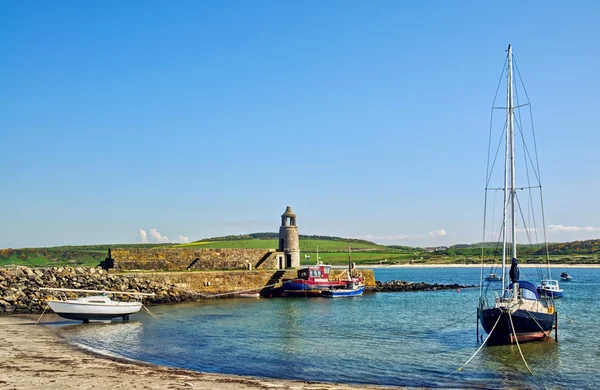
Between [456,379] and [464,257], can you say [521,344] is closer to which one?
[456,379]

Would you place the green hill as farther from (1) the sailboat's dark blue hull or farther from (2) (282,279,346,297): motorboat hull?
(1) the sailboat's dark blue hull

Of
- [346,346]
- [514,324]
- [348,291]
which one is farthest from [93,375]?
[348,291]

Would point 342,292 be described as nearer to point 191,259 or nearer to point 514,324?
point 191,259

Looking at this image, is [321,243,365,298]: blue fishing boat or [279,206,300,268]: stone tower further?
[279,206,300,268]: stone tower

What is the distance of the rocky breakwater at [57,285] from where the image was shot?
34.9 metres

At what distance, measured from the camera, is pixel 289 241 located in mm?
53969

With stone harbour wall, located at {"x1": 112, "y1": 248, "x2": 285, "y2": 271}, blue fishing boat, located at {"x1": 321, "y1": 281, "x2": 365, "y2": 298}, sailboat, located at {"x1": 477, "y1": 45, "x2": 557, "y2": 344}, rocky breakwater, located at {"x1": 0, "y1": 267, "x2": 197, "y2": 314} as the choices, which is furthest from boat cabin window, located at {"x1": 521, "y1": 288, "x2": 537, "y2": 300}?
stone harbour wall, located at {"x1": 112, "y1": 248, "x2": 285, "y2": 271}

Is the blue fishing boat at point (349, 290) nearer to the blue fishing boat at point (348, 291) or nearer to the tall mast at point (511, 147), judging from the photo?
the blue fishing boat at point (348, 291)

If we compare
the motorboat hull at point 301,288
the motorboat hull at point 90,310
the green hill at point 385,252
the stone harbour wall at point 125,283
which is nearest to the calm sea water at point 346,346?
the motorboat hull at point 90,310

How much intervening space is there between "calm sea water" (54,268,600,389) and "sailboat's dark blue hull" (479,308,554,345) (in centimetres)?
54

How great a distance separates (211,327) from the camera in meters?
29.4

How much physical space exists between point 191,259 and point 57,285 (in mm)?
13196

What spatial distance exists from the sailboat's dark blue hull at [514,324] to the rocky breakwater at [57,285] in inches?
946

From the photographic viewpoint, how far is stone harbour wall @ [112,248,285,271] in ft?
152
